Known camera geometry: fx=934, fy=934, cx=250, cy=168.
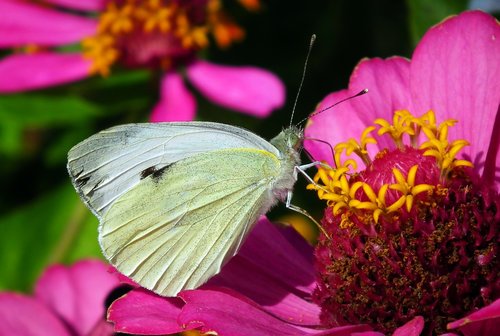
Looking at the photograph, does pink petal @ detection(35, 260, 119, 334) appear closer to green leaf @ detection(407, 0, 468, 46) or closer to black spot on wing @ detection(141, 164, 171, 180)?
black spot on wing @ detection(141, 164, 171, 180)

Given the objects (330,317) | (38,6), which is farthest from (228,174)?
(38,6)

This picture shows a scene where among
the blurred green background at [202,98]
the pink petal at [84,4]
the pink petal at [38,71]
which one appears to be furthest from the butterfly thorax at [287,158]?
the pink petal at [84,4]

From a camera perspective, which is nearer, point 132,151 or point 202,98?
point 132,151

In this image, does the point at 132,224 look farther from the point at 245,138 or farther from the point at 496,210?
the point at 496,210

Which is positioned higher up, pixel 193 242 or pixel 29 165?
pixel 193 242

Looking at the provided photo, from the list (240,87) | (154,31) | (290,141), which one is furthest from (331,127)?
(154,31)

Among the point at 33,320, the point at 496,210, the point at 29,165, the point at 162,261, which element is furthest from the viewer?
the point at 29,165

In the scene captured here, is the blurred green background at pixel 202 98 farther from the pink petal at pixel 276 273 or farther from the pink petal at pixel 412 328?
the pink petal at pixel 412 328

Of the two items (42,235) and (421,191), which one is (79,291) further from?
(421,191)

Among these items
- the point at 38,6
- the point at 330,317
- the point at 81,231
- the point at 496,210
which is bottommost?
the point at 81,231
